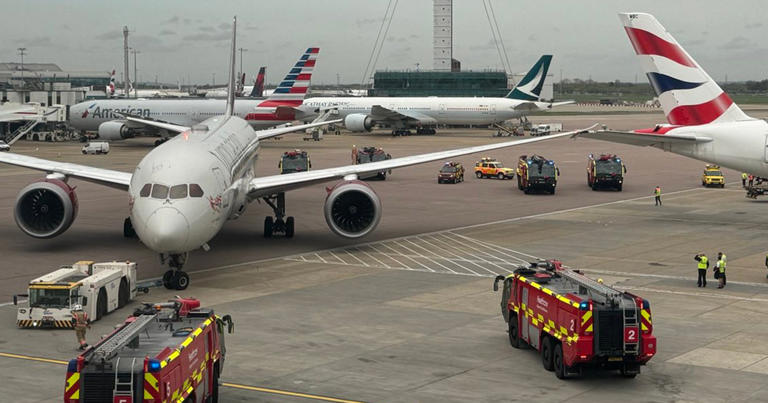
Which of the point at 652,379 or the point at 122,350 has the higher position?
the point at 122,350

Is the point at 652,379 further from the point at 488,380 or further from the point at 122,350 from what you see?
the point at 122,350

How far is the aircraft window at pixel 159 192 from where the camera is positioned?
104 ft

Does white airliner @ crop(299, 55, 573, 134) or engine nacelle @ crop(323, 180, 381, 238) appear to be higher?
white airliner @ crop(299, 55, 573, 134)

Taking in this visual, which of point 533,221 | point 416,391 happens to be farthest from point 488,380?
point 533,221

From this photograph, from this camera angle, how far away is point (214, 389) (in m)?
20.0

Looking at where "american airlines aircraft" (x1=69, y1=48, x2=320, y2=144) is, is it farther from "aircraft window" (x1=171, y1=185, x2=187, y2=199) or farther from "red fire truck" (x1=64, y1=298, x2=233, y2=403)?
"red fire truck" (x1=64, y1=298, x2=233, y2=403)

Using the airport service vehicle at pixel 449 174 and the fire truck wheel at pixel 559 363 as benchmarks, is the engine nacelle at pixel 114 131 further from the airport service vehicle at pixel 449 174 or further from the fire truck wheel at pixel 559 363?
the fire truck wheel at pixel 559 363

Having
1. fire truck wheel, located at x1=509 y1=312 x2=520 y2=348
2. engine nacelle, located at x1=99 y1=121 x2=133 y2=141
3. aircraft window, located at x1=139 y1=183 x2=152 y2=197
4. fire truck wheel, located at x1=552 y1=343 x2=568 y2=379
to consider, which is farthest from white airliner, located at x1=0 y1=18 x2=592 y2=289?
engine nacelle, located at x1=99 y1=121 x2=133 y2=141

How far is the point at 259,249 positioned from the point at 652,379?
74.2 ft

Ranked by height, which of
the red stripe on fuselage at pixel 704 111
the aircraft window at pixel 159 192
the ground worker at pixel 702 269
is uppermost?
the red stripe on fuselage at pixel 704 111

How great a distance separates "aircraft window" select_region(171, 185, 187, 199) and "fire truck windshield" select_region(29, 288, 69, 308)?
5.25m

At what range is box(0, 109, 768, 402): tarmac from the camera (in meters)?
22.1

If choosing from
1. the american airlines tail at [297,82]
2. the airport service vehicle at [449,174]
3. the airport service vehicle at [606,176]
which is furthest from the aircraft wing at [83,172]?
the american airlines tail at [297,82]

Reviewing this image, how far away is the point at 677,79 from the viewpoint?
4875 centimetres
